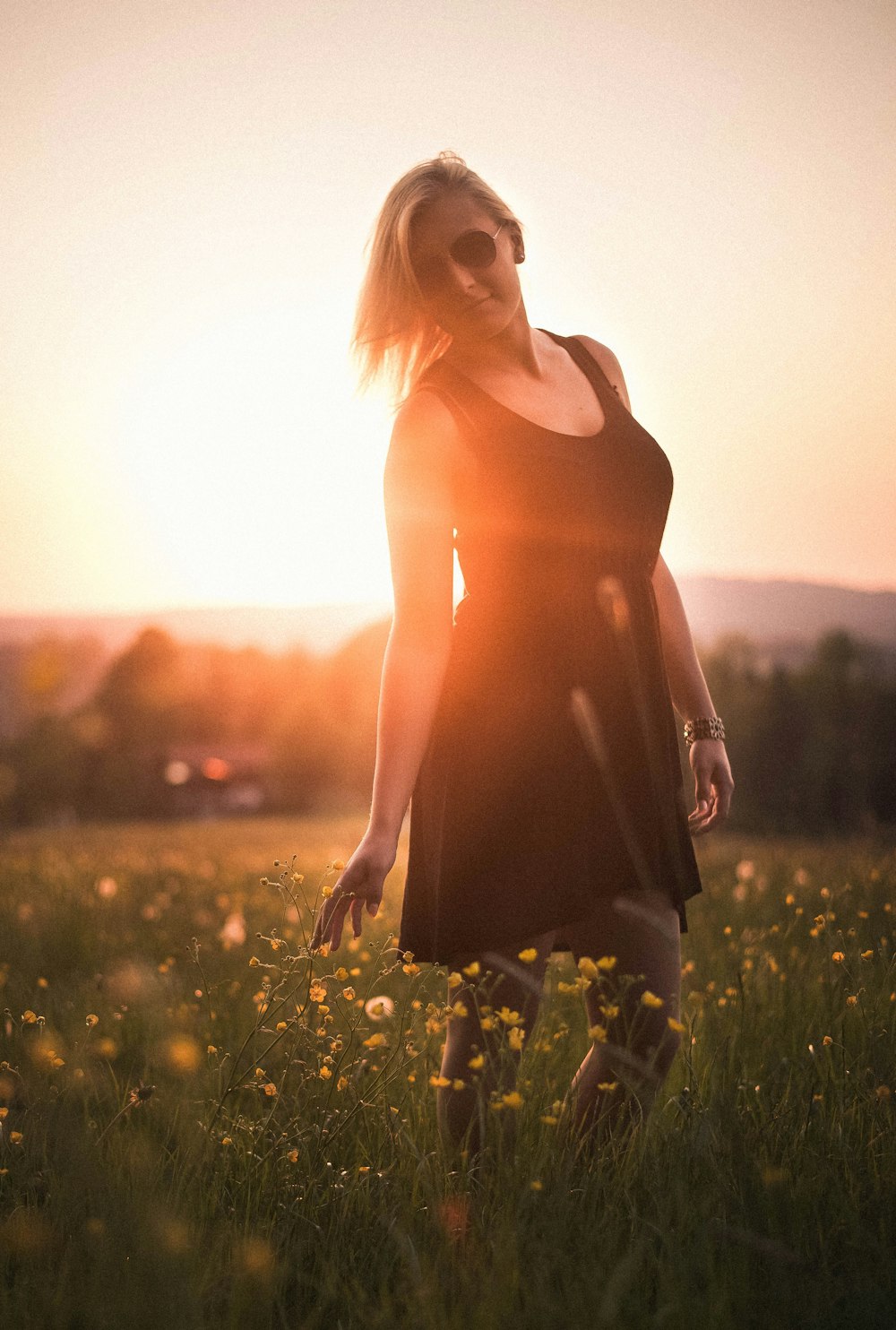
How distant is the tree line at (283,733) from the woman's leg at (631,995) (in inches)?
885

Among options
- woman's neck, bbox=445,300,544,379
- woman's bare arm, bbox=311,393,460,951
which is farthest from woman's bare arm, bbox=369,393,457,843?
woman's neck, bbox=445,300,544,379

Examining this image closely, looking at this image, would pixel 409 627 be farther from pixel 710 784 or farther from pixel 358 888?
pixel 710 784

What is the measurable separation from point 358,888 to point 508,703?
0.51 meters

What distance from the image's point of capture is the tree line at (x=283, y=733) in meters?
35.4

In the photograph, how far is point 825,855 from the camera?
7.20 metres

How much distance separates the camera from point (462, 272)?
2412 millimetres

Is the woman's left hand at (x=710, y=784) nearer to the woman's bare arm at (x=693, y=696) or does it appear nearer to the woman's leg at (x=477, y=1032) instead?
the woman's bare arm at (x=693, y=696)

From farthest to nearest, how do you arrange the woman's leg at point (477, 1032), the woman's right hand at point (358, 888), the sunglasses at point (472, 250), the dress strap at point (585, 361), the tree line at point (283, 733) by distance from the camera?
the tree line at point (283, 733)
the dress strap at point (585, 361)
the sunglasses at point (472, 250)
the woman's leg at point (477, 1032)
the woman's right hand at point (358, 888)

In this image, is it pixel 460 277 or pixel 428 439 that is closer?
pixel 428 439

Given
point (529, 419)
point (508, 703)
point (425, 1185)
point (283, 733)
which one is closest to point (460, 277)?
point (529, 419)

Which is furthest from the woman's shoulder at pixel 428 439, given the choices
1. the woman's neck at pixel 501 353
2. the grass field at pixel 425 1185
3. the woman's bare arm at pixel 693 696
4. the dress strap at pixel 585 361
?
the grass field at pixel 425 1185

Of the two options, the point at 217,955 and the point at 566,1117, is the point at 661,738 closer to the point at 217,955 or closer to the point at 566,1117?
the point at 566,1117

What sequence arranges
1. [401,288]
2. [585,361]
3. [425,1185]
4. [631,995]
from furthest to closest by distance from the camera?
1. [585,361]
2. [401,288]
3. [631,995]
4. [425,1185]

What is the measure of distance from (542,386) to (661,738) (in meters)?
0.88
